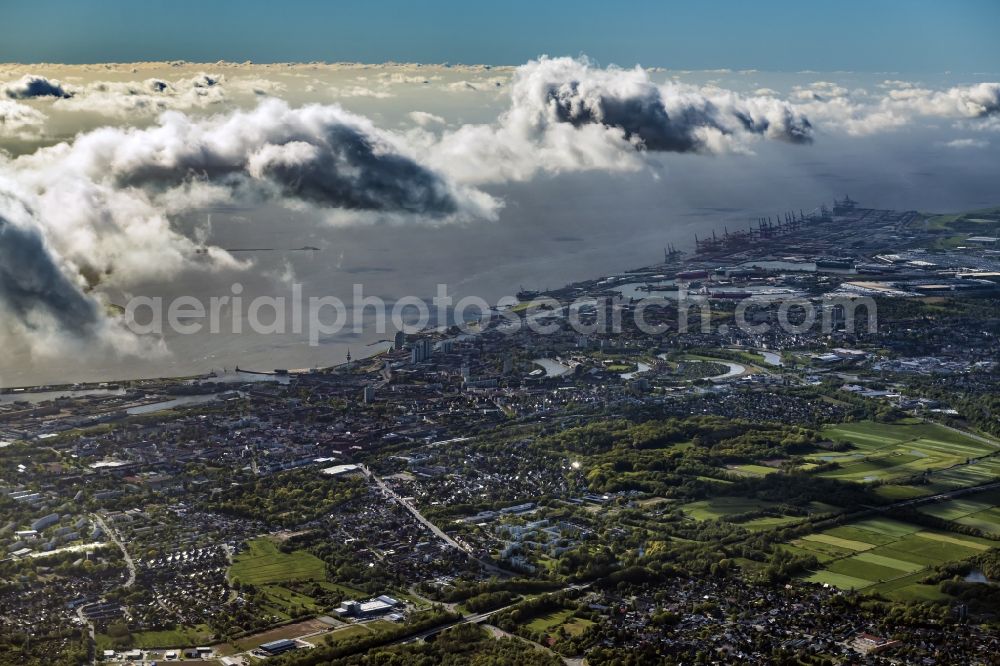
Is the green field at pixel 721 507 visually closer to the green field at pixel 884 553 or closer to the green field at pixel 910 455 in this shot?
the green field at pixel 884 553

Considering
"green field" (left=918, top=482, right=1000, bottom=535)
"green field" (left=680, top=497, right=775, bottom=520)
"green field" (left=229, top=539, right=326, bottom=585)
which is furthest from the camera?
"green field" (left=680, top=497, right=775, bottom=520)

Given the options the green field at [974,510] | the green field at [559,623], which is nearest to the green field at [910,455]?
the green field at [974,510]

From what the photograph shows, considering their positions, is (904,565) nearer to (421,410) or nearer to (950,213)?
(421,410)

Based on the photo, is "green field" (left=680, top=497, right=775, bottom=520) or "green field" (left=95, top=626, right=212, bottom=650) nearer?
"green field" (left=95, top=626, right=212, bottom=650)

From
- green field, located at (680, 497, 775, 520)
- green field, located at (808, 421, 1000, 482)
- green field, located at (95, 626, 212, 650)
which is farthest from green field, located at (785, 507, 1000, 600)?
green field, located at (95, 626, 212, 650)

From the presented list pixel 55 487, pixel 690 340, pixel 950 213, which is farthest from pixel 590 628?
pixel 950 213

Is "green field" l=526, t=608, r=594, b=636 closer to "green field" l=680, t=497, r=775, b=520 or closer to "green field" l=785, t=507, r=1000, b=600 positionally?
"green field" l=785, t=507, r=1000, b=600

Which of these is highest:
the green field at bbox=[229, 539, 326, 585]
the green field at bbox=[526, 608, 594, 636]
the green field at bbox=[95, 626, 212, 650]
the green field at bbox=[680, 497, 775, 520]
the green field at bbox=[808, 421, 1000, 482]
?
the green field at bbox=[808, 421, 1000, 482]

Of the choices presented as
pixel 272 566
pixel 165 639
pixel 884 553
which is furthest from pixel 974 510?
pixel 165 639
